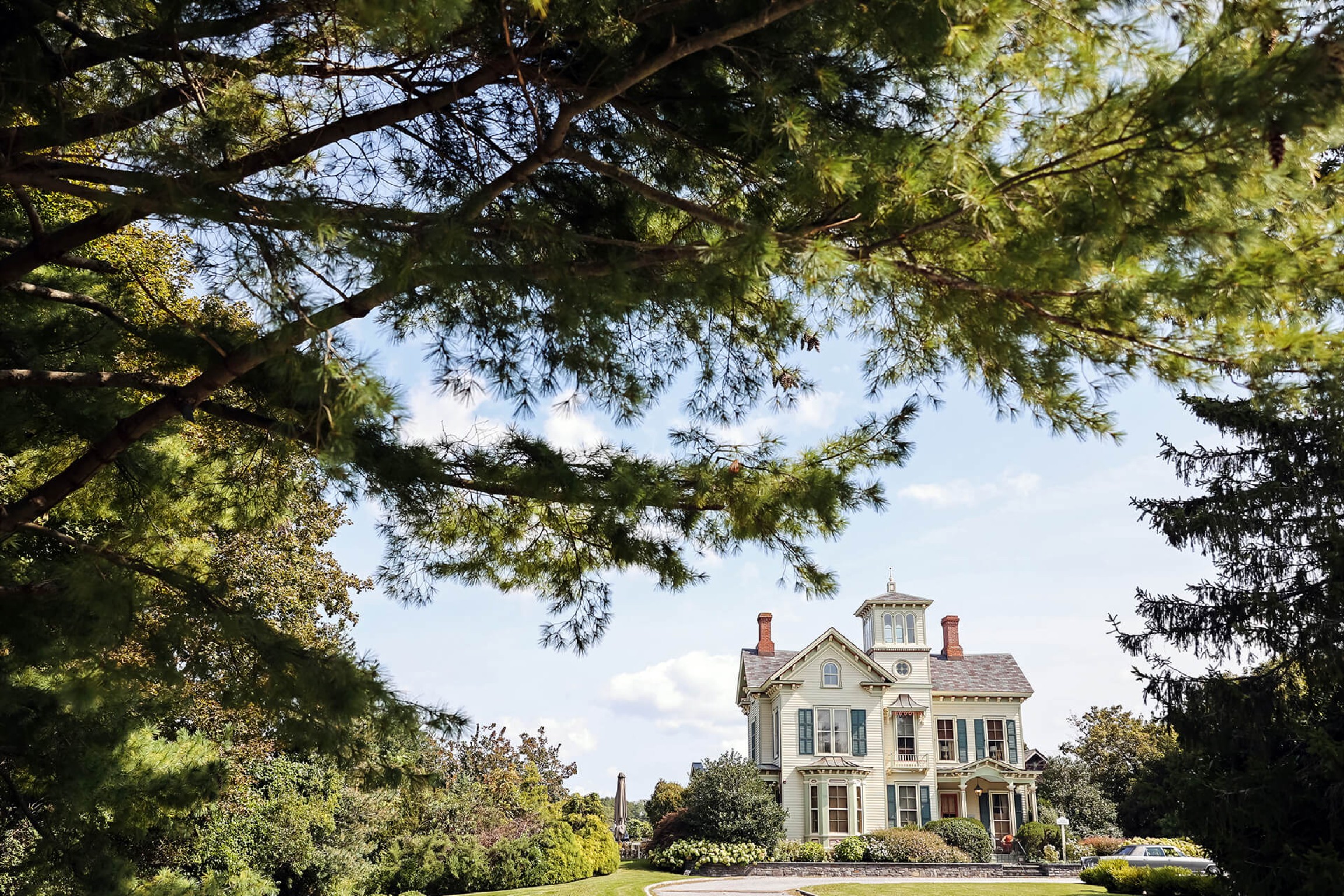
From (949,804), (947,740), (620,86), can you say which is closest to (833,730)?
(947,740)

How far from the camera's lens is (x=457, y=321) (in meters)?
5.60

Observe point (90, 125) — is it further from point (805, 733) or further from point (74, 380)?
point (805, 733)

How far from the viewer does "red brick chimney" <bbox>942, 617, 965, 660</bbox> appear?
118ft

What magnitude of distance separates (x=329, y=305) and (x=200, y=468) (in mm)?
2839

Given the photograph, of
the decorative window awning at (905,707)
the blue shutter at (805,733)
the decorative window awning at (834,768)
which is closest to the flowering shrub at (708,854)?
the decorative window awning at (834,768)

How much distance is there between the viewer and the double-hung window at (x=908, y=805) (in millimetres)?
31453

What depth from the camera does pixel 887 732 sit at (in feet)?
106

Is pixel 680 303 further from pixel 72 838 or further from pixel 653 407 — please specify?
pixel 72 838

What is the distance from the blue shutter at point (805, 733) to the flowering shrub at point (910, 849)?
423 centimetres

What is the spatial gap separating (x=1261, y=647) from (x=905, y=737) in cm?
2168

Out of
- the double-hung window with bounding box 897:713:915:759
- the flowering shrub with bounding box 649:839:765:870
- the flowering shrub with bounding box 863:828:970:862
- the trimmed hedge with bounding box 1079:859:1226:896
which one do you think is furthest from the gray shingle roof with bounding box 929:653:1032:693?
the trimmed hedge with bounding box 1079:859:1226:896

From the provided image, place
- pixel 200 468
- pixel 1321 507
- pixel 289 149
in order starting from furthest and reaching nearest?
pixel 1321 507, pixel 200 468, pixel 289 149

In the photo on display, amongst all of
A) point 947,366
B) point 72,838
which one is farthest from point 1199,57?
point 72,838

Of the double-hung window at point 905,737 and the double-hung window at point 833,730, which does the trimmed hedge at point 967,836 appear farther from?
the double-hung window at point 833,730
